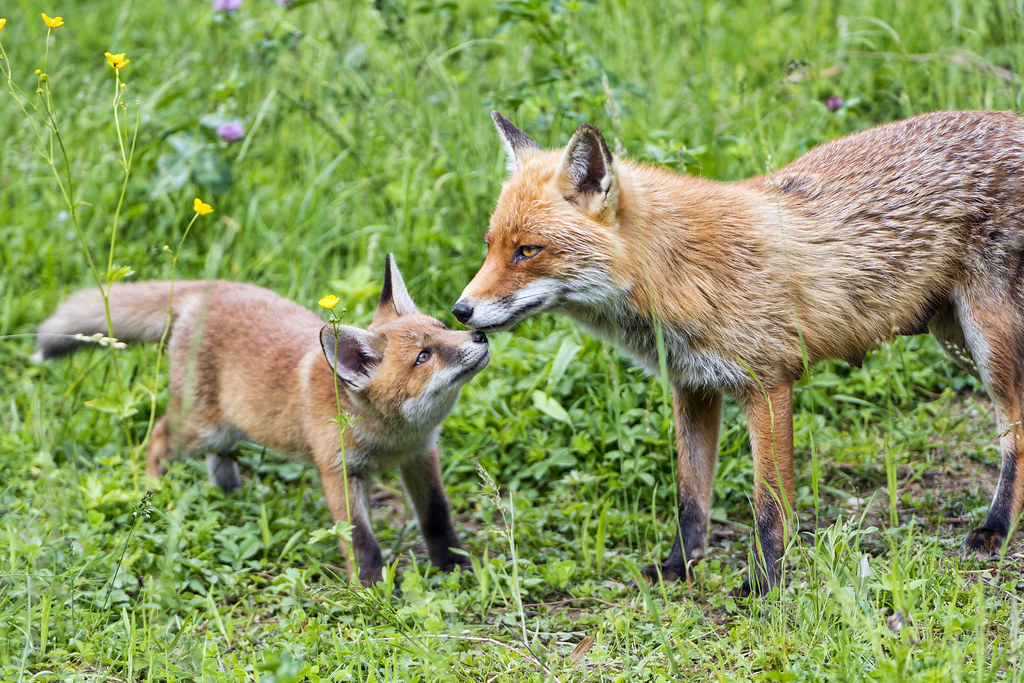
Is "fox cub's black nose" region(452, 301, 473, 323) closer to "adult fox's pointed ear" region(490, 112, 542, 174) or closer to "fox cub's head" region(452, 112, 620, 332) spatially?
"fox cub's head" region(452, 112, 620, 332)

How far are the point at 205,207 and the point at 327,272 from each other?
231 cm

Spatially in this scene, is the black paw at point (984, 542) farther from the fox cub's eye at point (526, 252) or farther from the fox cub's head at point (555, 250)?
the fox cub's eye at point (526, 252)

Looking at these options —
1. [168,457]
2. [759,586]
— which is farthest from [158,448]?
[759,586]

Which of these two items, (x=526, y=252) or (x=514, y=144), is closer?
(x=526, y=252)

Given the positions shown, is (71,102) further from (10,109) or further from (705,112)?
(705,112)

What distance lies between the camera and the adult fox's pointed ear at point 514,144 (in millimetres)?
4113

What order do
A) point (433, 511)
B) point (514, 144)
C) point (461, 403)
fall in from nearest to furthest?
1. point (514, 144)
2. point (433, 511)
3. point (461, 403)

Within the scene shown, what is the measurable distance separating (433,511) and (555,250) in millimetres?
1443

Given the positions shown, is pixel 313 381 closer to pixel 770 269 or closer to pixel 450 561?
pixel 450 561

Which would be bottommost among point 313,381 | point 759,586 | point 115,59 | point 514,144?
point 759,586

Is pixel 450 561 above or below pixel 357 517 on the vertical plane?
below

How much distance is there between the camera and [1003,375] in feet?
12.5

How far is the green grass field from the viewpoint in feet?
10.6

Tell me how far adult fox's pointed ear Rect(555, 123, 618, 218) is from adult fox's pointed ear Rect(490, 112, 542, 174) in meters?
0.47
